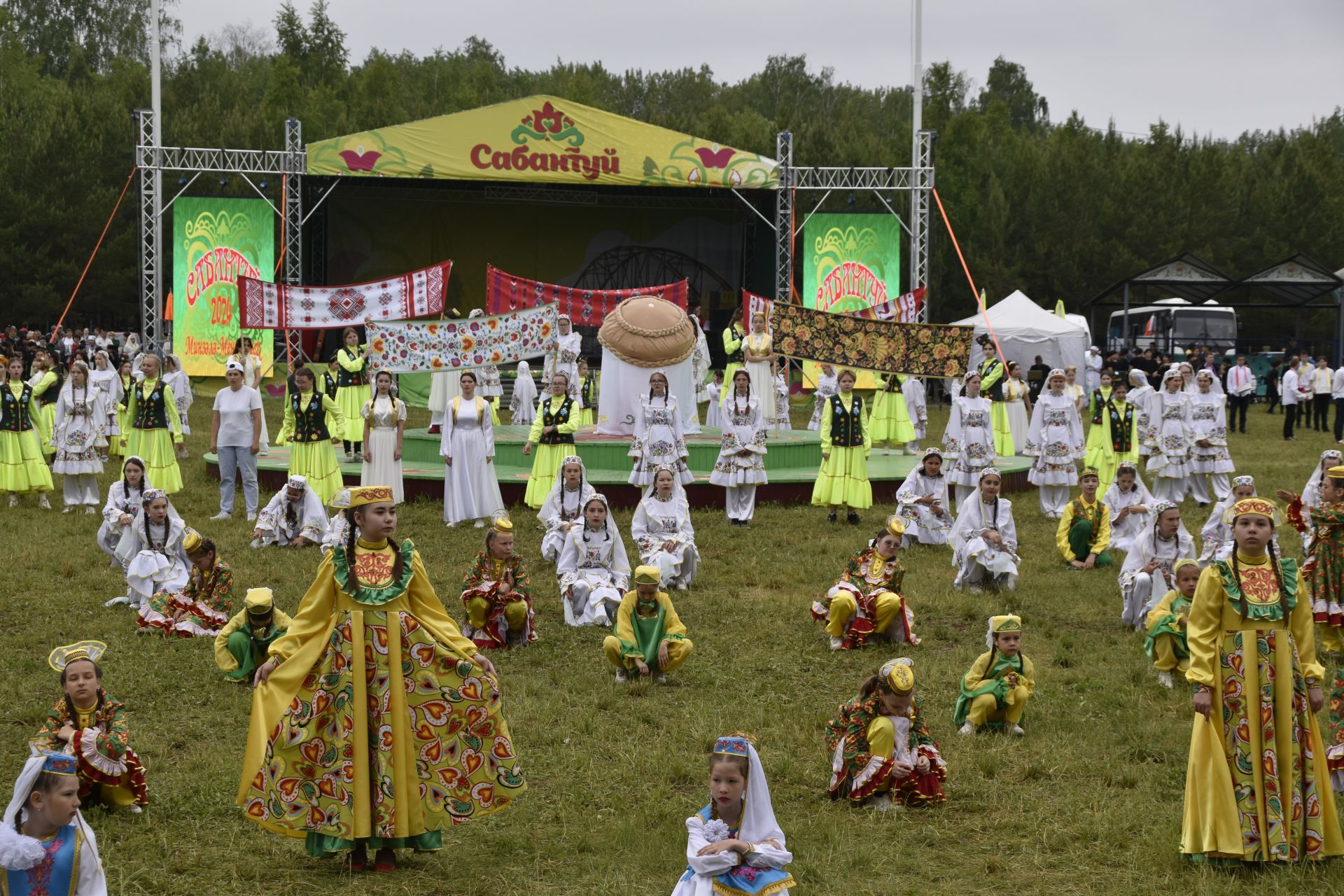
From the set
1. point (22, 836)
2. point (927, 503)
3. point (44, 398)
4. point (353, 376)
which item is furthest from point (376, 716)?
point (44, 398)

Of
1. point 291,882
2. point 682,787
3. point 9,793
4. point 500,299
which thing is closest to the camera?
point 291,882

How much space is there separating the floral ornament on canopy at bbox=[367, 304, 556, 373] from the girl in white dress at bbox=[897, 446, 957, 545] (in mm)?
5329

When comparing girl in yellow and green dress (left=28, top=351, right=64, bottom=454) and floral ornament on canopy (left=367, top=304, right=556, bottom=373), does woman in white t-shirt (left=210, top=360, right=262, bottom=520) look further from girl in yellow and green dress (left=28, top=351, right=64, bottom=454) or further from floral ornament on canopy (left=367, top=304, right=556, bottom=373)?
floral ornament on canopy (left=367, top=304, right=556, bottom=373)

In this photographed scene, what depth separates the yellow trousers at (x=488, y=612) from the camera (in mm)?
9484

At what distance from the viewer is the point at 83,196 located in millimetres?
38250

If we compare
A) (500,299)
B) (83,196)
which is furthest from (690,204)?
(83,196)

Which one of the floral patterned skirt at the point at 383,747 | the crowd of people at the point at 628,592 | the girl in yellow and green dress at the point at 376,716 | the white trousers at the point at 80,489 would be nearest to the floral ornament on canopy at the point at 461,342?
the crowd of people at the point at 628,592

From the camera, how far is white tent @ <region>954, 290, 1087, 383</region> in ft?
92.8

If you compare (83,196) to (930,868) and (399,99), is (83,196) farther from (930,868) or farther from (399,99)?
(930,868)

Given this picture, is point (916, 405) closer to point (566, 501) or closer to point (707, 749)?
point (566, 501)

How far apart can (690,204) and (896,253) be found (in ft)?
18.3

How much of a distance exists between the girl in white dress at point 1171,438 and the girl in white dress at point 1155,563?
605 cm

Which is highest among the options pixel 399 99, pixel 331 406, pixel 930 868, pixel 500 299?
pixel 399 99

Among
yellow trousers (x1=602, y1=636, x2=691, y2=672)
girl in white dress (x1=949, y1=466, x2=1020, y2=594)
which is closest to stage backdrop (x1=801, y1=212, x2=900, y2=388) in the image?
girl in white dress (x1=949, y1=466, x2=1020, y2=594)
